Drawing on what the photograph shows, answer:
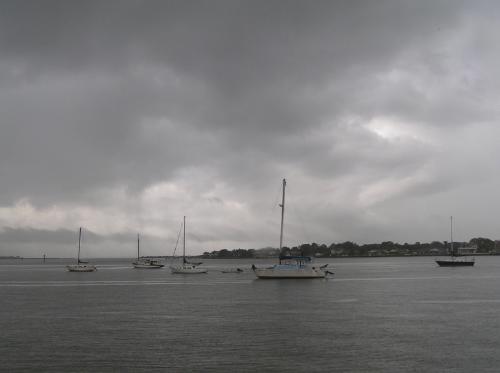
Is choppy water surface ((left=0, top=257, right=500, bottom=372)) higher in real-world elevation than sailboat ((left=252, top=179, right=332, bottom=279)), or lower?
lower

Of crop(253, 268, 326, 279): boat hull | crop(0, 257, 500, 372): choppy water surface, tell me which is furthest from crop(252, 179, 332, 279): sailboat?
crop(0, 257, 500, 372): choppy water surface

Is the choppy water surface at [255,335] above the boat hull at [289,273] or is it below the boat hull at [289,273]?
below

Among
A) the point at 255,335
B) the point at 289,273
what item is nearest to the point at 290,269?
the point at 289,273

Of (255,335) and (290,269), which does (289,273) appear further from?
(255,335)

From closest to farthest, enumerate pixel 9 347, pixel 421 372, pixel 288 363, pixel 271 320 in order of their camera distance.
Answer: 1. pixel 421 372
2. pixel 288 363
3. pixel 9 347
4. pixel 271 320

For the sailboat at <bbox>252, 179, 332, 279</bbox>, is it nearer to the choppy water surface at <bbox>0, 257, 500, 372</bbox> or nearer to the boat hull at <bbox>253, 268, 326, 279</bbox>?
the boat hull at <bbox>253, 268, 326, 279</bbox>

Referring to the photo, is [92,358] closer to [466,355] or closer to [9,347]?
[9,347]

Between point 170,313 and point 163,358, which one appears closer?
point 163,358

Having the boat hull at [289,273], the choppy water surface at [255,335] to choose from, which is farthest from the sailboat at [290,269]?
the choppy water surface at [255,335]

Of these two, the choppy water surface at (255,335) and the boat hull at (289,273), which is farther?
the boat hull at (289,273)

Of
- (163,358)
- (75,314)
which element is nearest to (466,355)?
(163,358)

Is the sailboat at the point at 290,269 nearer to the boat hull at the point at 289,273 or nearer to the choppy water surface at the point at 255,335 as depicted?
the boat hull at the point at 289,273

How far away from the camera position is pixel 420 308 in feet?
179

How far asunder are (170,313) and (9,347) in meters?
19.3
